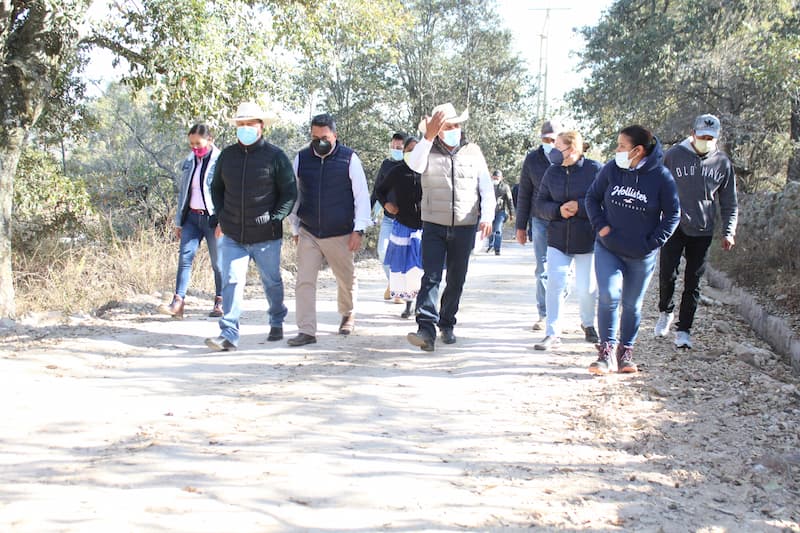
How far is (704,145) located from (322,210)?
3648 mm

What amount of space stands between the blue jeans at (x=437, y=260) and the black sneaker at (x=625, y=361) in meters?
1.54

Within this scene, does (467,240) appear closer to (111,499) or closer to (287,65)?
(111,499)

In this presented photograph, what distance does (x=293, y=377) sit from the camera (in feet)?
19.6

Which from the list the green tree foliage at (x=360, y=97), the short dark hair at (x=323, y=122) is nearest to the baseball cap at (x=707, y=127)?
the short dark hair at (x=323, y=122)

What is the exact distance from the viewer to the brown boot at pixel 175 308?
8359mm

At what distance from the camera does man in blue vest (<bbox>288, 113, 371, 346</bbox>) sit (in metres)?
7.16

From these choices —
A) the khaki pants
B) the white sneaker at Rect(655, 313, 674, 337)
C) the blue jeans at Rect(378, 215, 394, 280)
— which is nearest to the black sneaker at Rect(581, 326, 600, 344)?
the white sneaker at Rect(655, 313, 674, 337)

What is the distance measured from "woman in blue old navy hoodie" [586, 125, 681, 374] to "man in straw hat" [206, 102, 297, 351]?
110 inches

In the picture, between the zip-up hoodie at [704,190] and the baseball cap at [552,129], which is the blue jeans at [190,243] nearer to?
the baseball cap at [552,129]

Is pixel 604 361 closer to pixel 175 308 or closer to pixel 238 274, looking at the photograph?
pixel 238 274

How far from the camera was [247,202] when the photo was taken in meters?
6.89

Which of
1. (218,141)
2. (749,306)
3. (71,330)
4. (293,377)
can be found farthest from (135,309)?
(218,141)

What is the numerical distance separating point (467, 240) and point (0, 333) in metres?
4.66

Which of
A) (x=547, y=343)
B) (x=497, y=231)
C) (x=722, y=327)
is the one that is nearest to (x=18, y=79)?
(x=547, y=343)
